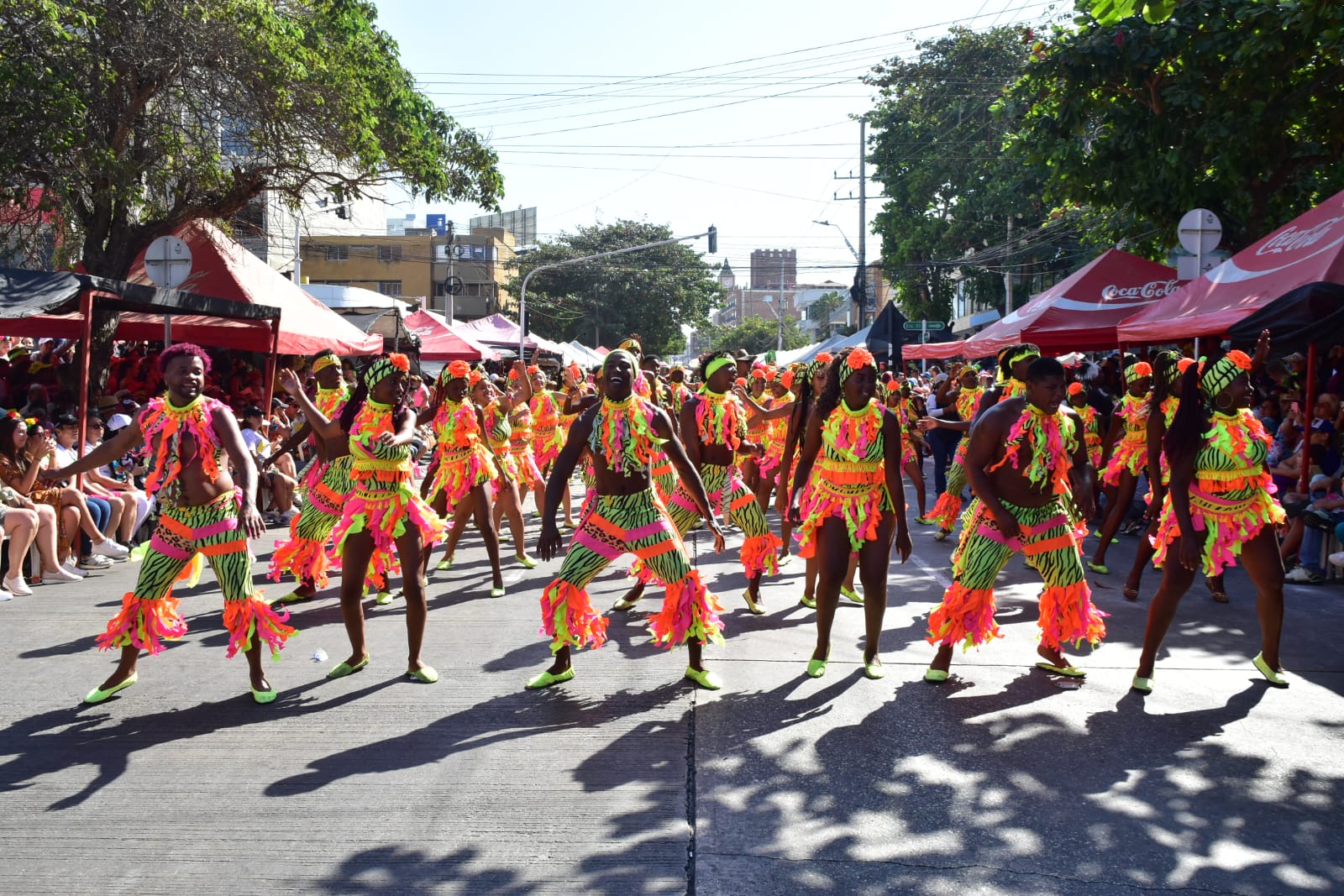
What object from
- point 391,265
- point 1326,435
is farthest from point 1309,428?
point 391,265

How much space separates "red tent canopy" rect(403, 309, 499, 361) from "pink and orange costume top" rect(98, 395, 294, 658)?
1785 cm

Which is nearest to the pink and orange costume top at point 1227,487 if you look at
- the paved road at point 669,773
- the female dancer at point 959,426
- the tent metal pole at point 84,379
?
the paved road at point 669,773

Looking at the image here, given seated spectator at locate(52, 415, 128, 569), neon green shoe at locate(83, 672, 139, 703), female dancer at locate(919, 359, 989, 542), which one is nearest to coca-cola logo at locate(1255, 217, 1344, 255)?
female dancer at locate(919, 359, 989, 542)

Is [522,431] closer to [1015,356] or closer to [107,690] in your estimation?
[1015,356]

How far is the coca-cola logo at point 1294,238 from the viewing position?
11.1 m

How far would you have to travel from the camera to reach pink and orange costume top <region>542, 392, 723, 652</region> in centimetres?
623

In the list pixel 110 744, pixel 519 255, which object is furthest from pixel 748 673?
pixel 519 255

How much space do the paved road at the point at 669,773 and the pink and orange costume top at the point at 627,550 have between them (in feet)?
1.20

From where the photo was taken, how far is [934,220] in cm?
3791

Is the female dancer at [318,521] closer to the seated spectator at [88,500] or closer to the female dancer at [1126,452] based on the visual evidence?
the seated spectator at [88,500]

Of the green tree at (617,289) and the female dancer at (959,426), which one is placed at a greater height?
the green tree at (617,289)

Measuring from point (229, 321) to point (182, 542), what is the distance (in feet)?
37.1

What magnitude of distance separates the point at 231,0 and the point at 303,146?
2.46m

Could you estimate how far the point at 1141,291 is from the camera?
17453mm
